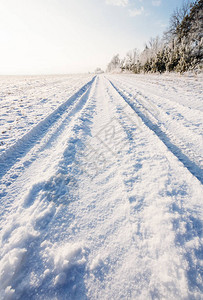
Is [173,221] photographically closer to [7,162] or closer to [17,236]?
[17,236]

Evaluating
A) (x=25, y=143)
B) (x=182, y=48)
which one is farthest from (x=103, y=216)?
(x=182, y=48)

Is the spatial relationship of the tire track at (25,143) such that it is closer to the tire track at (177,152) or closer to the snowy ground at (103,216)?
the snowy ground at (103,216)

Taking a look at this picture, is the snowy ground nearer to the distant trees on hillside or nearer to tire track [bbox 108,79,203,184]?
tire track [bbox 108,79,203,184]

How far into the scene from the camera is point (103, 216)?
152 cm

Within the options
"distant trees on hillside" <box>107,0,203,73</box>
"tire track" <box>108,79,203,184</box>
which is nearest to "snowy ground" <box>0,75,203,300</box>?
"tire track" <box>108,79,203,184</box>

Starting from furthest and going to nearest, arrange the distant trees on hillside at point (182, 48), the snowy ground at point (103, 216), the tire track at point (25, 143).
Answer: the distant trees on hillside at point (182, 48), the tire track at point (25, 143), the snowy ground at point (103, 216)

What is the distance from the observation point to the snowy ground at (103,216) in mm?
1046

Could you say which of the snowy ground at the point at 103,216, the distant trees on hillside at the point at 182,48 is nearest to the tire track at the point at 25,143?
the snowy ground at the point at 103,216

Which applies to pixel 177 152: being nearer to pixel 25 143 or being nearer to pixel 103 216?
pixel 103 216

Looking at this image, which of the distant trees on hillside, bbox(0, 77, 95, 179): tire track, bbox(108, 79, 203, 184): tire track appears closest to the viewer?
bbox(108, 79, 203, 184): tire track

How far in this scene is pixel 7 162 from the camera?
2.42m

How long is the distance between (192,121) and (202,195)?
2.41m

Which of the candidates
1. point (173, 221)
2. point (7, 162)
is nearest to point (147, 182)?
point (173, 221)

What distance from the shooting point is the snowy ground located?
41.2 inches
